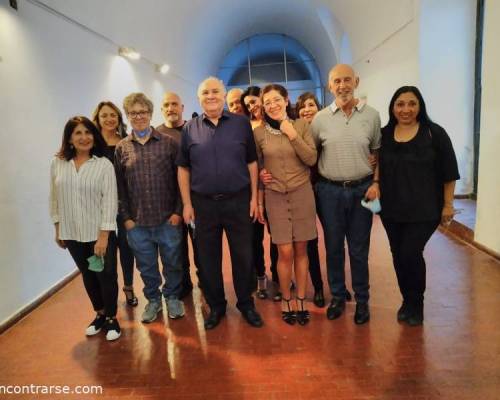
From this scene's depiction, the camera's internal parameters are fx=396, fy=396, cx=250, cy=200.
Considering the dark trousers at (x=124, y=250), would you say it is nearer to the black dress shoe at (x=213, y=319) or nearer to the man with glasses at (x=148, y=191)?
the man with glasses at (x=148, y=191)

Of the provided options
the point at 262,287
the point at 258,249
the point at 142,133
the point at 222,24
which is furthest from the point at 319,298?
the point at 222,24

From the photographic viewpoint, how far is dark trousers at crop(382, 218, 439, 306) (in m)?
2.63

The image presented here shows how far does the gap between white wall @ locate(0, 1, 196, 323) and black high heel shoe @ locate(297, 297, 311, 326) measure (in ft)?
7.35

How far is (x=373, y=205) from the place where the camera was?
2.61 m

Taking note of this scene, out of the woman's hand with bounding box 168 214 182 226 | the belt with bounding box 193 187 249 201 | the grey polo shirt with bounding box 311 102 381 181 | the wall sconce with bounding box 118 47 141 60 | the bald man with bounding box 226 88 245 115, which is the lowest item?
the woman's hand with bounding box 168 214 182 226

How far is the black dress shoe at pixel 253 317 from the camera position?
2.87 m

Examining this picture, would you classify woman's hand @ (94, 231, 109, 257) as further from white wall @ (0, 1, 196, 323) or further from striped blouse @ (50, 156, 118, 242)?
white wall @ (0, 1, 196, 323)

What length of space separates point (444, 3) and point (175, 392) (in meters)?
5.53

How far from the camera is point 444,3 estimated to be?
203 inches

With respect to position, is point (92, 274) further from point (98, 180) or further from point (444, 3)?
point (444, 3)

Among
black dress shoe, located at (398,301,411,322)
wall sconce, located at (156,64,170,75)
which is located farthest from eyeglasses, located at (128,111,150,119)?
wall sconce, located at (156,64,170,75)

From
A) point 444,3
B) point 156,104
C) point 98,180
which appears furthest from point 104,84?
point 444,3

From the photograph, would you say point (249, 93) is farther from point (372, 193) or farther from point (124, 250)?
point (124, 250)

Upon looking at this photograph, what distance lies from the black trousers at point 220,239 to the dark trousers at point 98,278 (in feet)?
2.06
